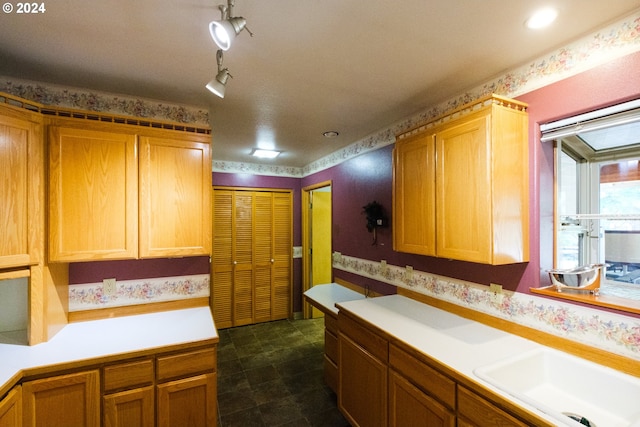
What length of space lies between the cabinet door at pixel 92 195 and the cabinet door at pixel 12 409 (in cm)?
67

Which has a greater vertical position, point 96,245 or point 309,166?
point 309,166

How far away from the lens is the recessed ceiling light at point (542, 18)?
1.21 metres

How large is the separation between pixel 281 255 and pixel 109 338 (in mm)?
2770

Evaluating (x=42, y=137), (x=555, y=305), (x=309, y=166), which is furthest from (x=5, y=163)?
(x=309, y=166)

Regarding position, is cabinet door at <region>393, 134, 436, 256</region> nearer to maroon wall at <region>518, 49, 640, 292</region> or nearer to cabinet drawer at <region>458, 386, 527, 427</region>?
maroon wall at <region>518, 49, 640, 292</region>

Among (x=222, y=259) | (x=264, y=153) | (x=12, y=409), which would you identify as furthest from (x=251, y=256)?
(x=12, y=409)

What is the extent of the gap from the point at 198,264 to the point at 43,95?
4.82ft

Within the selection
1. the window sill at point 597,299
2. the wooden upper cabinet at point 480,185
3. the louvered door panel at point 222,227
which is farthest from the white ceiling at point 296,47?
the louvered door panel at point 222,227

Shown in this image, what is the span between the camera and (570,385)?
1.35 m

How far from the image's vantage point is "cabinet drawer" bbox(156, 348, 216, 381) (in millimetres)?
1645

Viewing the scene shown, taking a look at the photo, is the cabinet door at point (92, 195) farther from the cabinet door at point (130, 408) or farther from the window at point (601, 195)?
the window at point (601, 195)

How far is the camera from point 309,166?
14.4 feet

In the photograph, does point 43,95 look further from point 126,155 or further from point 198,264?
point 198,264

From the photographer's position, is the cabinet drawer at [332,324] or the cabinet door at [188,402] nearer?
the cabinet door at [188,402]
